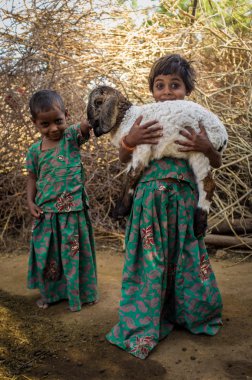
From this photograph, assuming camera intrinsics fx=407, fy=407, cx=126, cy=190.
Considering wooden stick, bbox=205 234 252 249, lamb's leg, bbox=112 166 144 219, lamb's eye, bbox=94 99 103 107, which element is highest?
lamb's eye, bbox=94 99 103 107

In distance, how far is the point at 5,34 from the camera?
4.16m

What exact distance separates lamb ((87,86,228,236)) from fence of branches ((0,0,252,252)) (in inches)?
67.1

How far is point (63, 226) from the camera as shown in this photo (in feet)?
8.50

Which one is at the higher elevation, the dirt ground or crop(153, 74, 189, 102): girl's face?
crop(153, 74, 189, 102): girl's face

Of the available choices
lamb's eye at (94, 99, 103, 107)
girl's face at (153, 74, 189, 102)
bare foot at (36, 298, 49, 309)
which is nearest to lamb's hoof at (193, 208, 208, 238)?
girl's face at (153, 74, 189, 102)

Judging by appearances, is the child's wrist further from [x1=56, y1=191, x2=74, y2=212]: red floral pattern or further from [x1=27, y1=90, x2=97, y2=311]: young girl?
[x1=56, y1=191, x2=74, y2=212]: red floral pattern

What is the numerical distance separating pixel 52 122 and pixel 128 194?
750 mm

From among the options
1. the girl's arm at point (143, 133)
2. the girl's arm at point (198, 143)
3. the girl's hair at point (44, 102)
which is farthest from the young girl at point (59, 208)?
the girl's arm at point (198, 143)

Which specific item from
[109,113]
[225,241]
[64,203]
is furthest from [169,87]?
[225,241]

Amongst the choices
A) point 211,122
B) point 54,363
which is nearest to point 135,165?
point 211,122

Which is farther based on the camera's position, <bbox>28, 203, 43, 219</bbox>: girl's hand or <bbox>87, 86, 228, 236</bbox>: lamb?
<bbox>28, 203, 43, 219</bbox>: girl's hand

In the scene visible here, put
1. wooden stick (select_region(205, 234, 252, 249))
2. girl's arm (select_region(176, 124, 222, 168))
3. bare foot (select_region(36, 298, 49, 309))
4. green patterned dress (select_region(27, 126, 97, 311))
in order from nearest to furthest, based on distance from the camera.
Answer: girl's arm (select_region(176, 124, 222, 168)) → green patterned dress (select_region(27, 126, 97, 311)) → bare foot (select_region(36, 298, 49, 309)) → wooden stick (select_region(205, 234, 252, 249))

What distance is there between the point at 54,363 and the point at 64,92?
2668mm

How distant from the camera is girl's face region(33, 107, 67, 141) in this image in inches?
97.0
